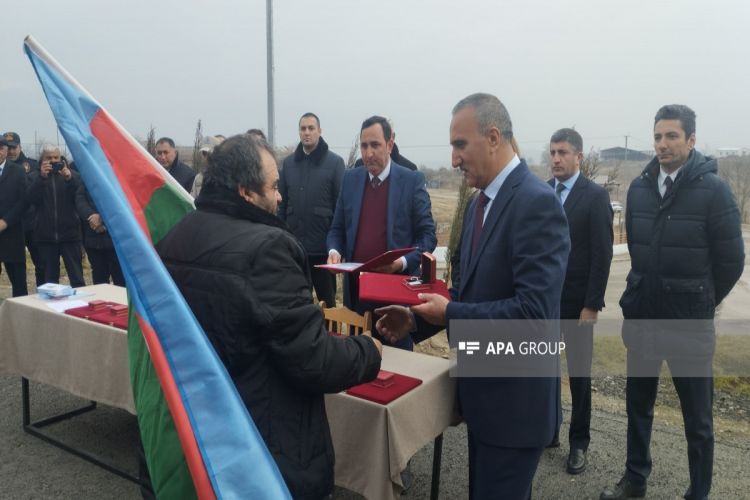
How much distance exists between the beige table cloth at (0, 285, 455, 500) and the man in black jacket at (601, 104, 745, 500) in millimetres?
1216

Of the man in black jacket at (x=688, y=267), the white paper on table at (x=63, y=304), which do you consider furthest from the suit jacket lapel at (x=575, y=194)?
the white paper on table at (x=63, y=304)

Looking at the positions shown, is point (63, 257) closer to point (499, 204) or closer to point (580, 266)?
point (580, 266)

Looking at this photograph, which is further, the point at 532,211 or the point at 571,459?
the point at 571,459

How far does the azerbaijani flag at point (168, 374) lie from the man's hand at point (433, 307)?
780mm

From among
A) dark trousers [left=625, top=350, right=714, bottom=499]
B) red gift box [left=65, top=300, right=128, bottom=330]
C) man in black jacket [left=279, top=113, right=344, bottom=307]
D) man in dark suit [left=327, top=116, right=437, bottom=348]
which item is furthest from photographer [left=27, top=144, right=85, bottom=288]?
dark trousers [left=625, top=350, right=714, bottom=499]

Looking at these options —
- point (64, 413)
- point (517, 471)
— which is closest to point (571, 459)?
point (517, 471)

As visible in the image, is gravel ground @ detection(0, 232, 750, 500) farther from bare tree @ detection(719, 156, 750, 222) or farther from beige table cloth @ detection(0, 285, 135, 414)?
bare tree @ detection(719, 156, 750, 222)

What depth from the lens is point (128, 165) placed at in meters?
2.28

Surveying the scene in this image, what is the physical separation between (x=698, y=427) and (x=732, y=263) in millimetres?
837

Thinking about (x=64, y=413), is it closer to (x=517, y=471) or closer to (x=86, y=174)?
(x=86, y=174)

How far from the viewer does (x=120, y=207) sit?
5.64 feet

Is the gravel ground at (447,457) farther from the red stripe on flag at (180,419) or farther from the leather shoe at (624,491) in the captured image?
the red stripe on flag at (180,419)

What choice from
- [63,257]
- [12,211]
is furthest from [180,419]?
[12,211]

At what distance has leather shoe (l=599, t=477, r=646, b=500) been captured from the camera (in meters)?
3.38
